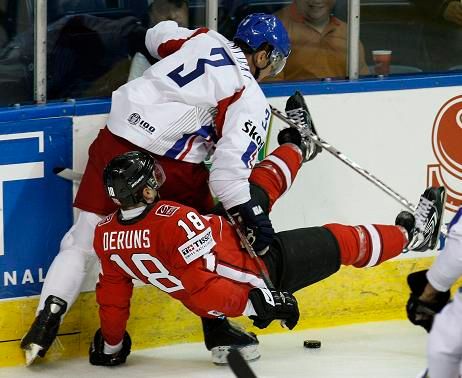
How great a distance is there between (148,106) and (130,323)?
82 centimetres

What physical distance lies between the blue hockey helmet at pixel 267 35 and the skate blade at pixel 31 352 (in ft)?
4.02

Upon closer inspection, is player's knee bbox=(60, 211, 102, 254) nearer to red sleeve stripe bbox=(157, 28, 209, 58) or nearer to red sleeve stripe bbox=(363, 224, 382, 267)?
red sleeve stripe bbox=(157, 28, 209, 58)

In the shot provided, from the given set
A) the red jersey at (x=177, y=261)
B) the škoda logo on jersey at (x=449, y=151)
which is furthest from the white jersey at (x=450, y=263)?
the škoda logo on jersey at (x=449, y=151)

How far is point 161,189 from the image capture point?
4.96 meters

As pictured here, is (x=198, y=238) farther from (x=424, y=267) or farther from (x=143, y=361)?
(x=424, y=267)

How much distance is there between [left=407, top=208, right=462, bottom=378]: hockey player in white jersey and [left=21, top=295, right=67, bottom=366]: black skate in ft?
4.34

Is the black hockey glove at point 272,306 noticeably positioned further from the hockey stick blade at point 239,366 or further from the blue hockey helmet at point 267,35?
the hockey stick blade at point 239,366

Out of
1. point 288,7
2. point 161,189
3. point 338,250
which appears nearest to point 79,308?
point 161,189

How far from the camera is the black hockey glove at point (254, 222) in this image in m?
4.81

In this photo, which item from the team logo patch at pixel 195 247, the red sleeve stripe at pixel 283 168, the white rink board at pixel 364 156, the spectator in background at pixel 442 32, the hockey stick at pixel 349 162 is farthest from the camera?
the spectator in background at pixel 442 32

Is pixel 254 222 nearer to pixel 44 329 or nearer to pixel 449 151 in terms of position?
pixel 44 329

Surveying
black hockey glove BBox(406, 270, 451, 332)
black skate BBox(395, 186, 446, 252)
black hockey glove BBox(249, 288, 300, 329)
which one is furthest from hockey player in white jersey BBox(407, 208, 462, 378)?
black skate BBox(395, 186, 446, 252)

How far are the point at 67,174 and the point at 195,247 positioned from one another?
1.92 ft

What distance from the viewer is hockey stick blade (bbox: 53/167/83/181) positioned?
4.96 metres
